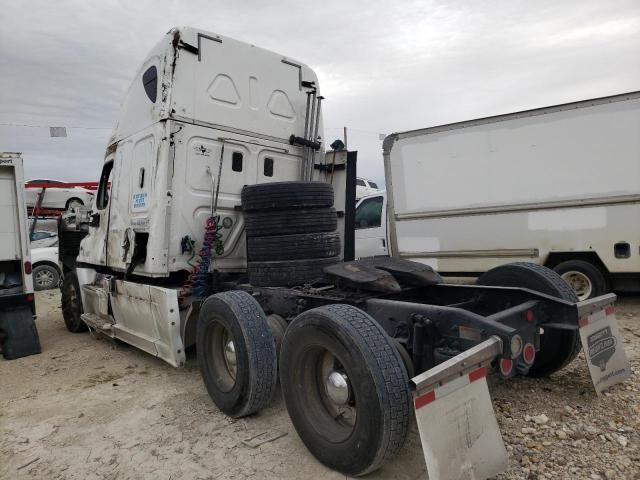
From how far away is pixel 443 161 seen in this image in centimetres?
721

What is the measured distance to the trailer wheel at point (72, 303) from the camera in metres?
6.39

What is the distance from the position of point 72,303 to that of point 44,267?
220 inches

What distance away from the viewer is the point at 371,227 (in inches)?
334

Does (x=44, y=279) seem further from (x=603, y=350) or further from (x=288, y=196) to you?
(x=603, y=350)

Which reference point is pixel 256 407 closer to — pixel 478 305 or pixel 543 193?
pixel 478 305

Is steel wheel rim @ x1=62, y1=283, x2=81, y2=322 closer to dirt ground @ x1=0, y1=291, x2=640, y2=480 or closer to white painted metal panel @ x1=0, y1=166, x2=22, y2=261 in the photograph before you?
white painted metal panel @ x1=0, y1=166, x2=22, y2=261

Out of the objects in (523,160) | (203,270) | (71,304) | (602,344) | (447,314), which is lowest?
(71,304)

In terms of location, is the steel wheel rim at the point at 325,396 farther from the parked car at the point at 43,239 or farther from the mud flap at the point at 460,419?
the parked car at the point at 43,239

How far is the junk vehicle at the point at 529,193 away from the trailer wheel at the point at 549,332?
9.81ft

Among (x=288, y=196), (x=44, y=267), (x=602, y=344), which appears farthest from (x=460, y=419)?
(x=44, y=267)

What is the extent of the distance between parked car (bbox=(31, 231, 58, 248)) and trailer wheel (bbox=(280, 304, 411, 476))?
11.0 metres

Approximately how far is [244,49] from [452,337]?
361 centimetres

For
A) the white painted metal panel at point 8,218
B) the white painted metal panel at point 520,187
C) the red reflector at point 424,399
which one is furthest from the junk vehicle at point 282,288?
the white painted metal panel at point 520,187

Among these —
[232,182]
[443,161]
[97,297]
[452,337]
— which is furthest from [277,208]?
[443,161]
